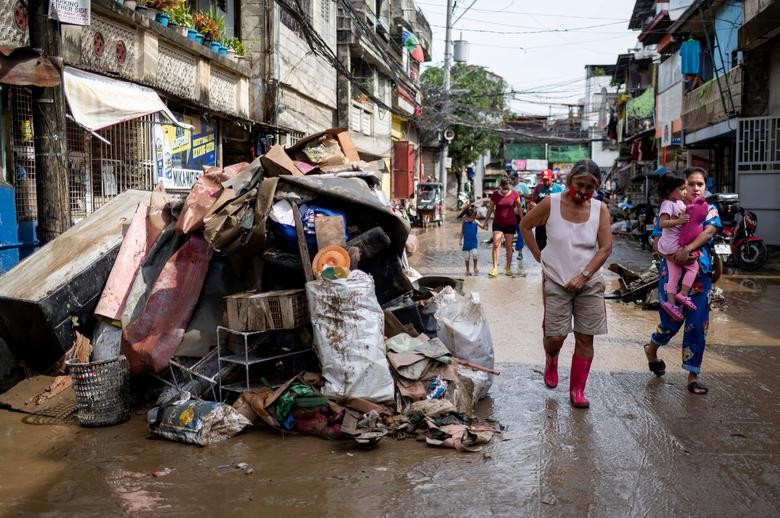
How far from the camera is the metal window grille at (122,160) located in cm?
977

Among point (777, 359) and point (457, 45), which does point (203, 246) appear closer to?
point (777, 359)

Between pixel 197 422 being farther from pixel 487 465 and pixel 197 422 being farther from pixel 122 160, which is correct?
pixel 122 160

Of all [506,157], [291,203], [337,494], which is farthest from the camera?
A: [506,157]

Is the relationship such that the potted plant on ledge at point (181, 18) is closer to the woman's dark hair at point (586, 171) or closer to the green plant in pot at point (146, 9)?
the green plant in pot at point (146, 9)

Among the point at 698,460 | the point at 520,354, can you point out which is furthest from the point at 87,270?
the point at 698,460

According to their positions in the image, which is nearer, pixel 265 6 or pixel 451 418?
pixel 451 418

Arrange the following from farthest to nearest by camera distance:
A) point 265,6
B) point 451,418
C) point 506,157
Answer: point 506,157
point 265,6
point 451,418

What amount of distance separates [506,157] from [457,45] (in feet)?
115

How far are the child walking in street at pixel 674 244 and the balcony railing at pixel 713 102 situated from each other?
13887 millimetres

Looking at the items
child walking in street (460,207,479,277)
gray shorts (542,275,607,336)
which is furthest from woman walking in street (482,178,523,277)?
gray shorts (542,275,607,336)

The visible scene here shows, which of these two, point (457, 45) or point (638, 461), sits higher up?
point (457, 45)

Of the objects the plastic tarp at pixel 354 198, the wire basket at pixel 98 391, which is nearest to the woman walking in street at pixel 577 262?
the plastic tarp at pixel 354 198

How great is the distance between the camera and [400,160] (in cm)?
3488

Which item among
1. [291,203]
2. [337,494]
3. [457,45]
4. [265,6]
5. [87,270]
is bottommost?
[337,494]
